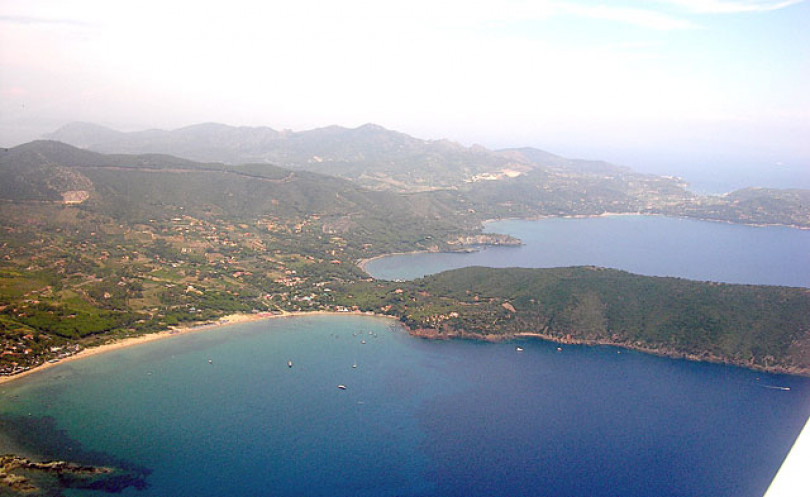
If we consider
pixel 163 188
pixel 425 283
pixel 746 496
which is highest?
pixel 163 188

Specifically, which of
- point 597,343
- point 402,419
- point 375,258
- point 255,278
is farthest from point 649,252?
point 402,419

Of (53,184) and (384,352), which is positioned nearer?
(384,352)

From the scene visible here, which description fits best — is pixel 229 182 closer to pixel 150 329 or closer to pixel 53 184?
pixel 53 184

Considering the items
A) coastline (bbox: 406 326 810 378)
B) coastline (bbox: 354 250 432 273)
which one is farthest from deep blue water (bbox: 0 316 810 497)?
coastline (bbox: 354 250 432 273)

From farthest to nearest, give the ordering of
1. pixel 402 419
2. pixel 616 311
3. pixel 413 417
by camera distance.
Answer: pixel 616 311 < pixel 413 417 < pixel 402 419

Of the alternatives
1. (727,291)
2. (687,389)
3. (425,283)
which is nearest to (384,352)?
(425,283)

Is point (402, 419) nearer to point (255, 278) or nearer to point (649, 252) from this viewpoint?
point (255, 278)

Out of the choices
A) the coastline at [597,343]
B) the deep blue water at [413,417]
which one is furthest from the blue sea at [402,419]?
the coastline at [597,343]

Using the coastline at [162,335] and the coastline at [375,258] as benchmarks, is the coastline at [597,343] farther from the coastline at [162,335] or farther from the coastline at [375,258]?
the coastline at [375,258]
